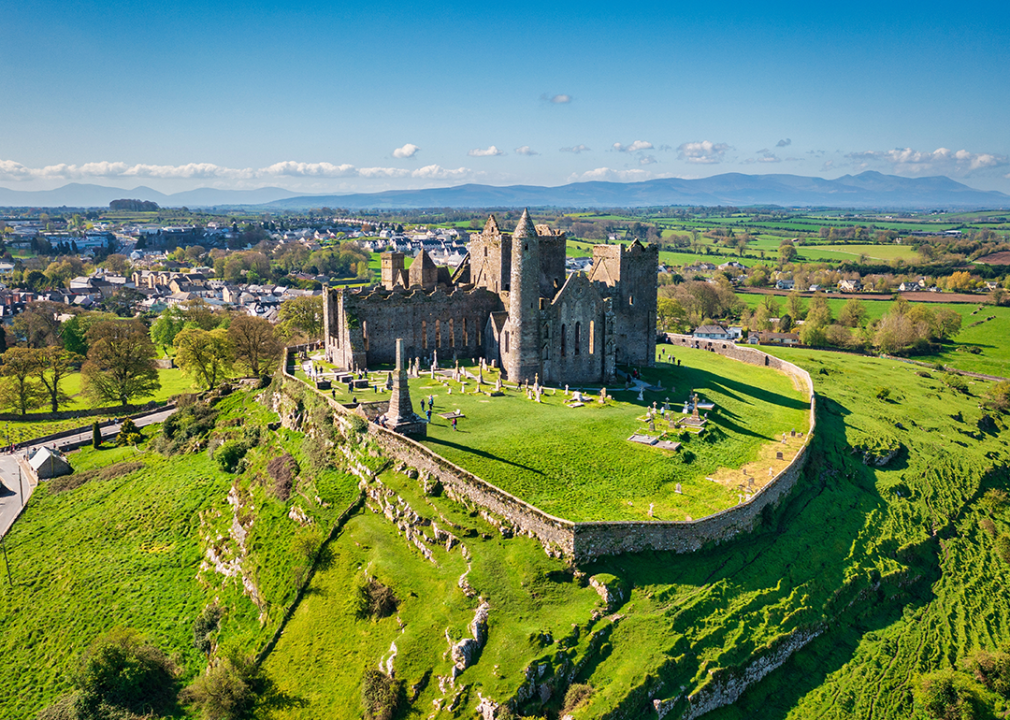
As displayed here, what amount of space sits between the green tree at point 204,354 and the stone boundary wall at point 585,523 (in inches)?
1467

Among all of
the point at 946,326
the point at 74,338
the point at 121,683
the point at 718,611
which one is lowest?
the point at 121,683

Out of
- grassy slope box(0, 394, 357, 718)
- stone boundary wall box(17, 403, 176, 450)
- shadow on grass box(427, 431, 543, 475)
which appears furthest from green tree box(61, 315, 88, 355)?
shadow on grass box(427, 431, 543, 475)

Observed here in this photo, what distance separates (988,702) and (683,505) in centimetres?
1602

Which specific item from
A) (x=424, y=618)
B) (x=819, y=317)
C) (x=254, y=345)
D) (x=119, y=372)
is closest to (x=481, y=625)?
(x=424, y=618)

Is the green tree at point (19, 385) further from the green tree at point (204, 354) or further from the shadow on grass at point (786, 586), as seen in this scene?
the shadow on grass at point (786, 586)

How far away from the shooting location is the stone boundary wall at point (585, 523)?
29.8 meters

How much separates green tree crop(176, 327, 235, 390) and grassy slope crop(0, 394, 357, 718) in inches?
830

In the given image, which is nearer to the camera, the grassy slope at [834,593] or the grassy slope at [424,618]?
the grassy slope at [424,618]

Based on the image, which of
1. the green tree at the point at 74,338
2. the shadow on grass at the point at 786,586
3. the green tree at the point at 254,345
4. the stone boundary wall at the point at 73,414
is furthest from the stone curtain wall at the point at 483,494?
the green tree at the point at 74,338

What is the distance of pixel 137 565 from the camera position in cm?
3884

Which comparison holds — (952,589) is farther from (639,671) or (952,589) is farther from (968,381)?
(968,381)

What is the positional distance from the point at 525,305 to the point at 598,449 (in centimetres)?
1450

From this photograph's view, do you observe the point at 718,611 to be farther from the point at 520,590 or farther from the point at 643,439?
the point at 643,439

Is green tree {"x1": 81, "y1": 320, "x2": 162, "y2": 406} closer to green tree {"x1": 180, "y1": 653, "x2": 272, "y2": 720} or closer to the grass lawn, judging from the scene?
the grass lawn
